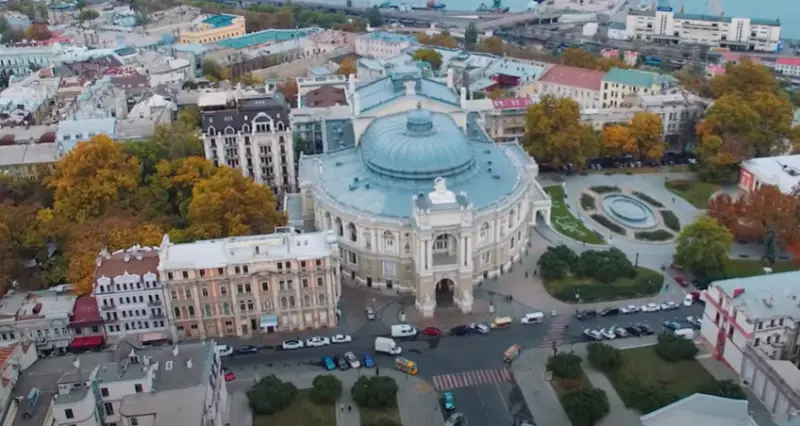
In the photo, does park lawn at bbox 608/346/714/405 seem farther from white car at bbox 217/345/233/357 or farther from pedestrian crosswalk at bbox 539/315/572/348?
white car at bbox 217/345/233/357

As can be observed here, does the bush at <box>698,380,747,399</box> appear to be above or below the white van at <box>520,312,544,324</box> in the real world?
above

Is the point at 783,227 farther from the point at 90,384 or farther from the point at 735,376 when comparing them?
the point at 90,384

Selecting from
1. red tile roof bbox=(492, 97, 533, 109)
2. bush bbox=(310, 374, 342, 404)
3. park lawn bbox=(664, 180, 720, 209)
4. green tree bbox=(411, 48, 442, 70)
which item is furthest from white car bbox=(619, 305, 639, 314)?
green tree bbox=(411, 48, 442, 70)

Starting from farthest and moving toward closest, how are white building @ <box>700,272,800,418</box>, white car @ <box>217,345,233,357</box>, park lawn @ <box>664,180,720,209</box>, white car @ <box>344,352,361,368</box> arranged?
1. park lawn @ <box>664,180,720,209</box>
2. white car @ <box>217,345,233,357</box>
3. white car @ <box>344,352,361,368</box>
4. white building @ <box>700,272,800,418</box>

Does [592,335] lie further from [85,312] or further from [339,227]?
[85,312]

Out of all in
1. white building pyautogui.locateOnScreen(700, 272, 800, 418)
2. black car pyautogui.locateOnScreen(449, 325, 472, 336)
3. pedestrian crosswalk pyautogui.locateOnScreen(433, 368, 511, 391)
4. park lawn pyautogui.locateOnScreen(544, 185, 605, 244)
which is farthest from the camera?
park lawn pyautogui.locateOnScreen(544, 185, 605, 244)

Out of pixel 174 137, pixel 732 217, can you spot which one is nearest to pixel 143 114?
pixel 174 137
